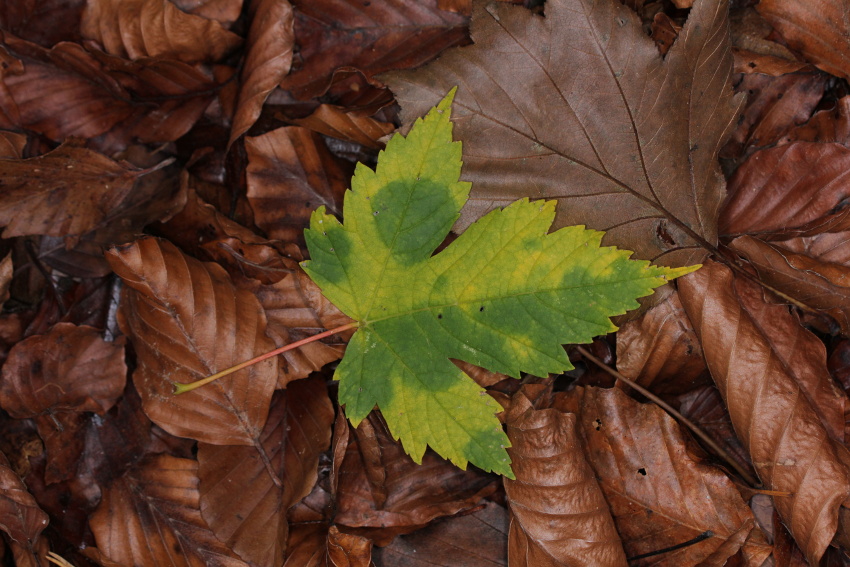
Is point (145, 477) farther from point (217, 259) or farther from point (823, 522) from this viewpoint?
point (823, 522)

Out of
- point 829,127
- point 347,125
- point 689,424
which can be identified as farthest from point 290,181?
point 829,127

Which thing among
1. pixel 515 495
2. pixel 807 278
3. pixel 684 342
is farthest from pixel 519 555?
pixel 807 278

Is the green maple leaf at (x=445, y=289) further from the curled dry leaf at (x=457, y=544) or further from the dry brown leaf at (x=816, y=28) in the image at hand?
the dry brown leaf at (x=816, y=28)

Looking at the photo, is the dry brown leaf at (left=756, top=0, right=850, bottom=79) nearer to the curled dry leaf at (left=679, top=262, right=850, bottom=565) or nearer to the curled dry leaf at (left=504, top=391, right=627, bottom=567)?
the curled dry leaf at (left=679, top=262, right=850, bottom=565)

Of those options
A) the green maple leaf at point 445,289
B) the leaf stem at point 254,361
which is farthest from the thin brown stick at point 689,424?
the leaf stem at point 254,361

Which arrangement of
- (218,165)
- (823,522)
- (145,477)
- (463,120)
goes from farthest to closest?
(218,165)
(145,477)
(463,120)
(823,522)
